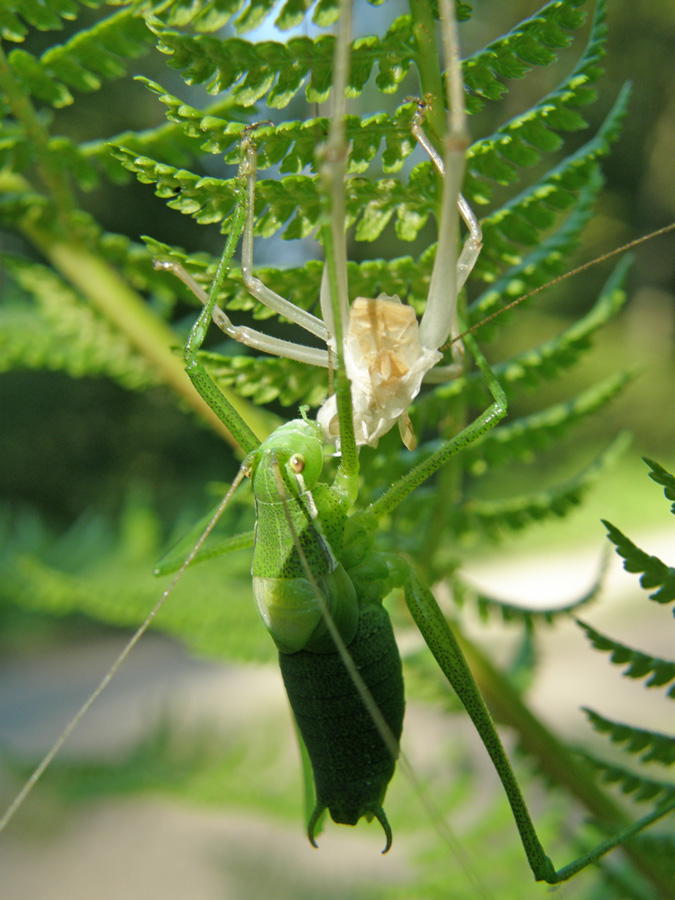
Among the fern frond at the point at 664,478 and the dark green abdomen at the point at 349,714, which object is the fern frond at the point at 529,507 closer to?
the dark green abdomen at the point at 349,714

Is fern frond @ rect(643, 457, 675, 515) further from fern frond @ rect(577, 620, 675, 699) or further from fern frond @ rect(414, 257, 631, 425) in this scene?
fern frond @ rect(414, 257, 631, 425)

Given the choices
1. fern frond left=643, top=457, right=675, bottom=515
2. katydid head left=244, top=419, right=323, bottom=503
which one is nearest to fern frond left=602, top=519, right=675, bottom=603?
fern frond left=643, top=457, right=675, bottom=515

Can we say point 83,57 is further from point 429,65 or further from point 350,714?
point 350,714

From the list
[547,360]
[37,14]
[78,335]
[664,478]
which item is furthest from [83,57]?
[664,478]

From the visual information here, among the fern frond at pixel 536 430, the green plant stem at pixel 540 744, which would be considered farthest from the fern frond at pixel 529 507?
the green plant stem at pixel 540 744

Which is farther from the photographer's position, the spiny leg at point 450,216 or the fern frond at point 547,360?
the fern frond at point 547,360

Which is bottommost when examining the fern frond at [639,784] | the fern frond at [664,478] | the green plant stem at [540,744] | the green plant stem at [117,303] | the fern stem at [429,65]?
the green plant stem at [540,744]

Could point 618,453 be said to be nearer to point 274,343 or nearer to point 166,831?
point 274,343
